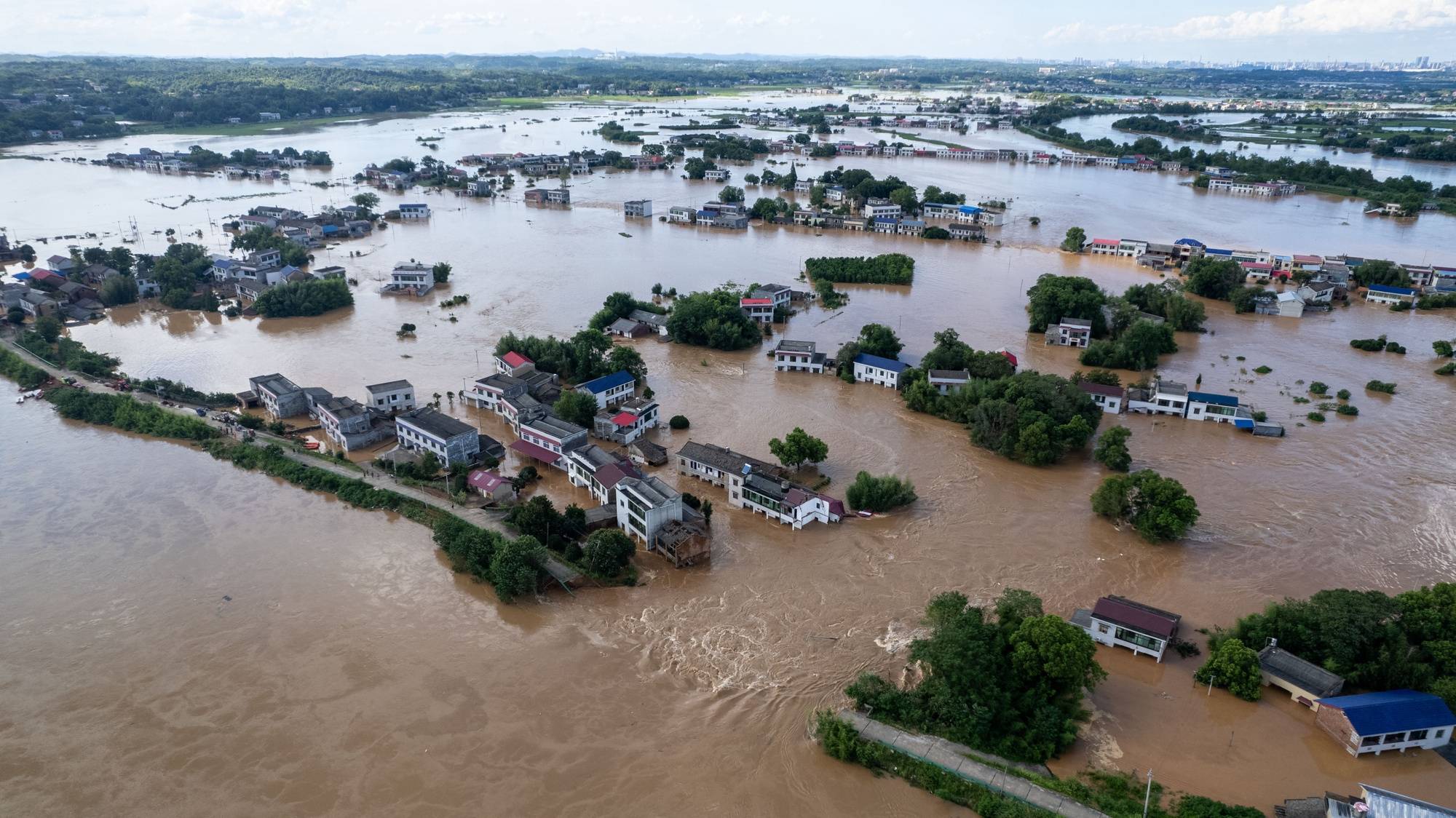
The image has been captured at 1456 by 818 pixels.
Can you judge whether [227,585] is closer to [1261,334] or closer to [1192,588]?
[1192,588]

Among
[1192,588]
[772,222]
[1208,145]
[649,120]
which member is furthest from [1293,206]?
[649,120]

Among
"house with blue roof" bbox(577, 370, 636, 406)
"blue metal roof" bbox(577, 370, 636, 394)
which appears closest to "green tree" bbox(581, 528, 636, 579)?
"house with blue roof" bbox(577, 370, 636, 406)

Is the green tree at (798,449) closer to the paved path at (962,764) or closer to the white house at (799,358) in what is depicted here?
the white house at (799,358)

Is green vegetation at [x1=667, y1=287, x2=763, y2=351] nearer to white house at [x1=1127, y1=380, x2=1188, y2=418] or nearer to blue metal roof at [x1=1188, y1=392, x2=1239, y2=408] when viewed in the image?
white house at [x1=1127, y1=380, x2=1188, y2=418]

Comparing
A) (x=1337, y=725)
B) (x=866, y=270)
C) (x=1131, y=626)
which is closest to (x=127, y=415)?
(x=1131, y=626)

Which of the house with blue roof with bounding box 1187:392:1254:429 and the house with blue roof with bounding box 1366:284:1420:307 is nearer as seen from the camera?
the house with blue roof with bounding box 1187:392:1254:429
